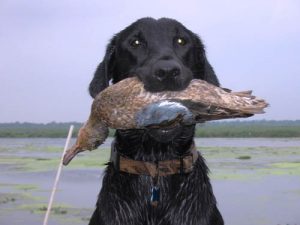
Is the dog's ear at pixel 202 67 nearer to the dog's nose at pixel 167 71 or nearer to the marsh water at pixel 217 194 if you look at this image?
the dog's nose at pixel 167 71

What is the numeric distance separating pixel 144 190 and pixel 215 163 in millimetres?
23037

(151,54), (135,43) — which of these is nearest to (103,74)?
(135,43)

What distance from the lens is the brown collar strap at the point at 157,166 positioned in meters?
4.70

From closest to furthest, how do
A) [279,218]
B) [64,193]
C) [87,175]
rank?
[279,218], [64,193], [87,175]

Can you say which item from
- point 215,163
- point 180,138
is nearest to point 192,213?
point 180,138

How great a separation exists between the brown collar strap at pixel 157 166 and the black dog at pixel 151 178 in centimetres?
6

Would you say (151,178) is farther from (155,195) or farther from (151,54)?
(151,54)

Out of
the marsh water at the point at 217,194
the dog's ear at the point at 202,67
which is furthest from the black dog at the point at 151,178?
the marsh water at the point at 217,194

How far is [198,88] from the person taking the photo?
4.42m

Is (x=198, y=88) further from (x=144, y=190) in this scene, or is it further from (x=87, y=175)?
(x=87, y=175)

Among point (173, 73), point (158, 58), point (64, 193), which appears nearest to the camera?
point (173, 73)

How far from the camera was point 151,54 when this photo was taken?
15.9 ft

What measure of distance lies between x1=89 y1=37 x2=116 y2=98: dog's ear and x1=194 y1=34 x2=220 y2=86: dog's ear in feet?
2.57

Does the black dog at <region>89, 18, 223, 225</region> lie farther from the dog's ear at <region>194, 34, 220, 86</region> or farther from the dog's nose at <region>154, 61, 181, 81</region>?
the dog's ear at <region>194, 34, 220, 86</region>
